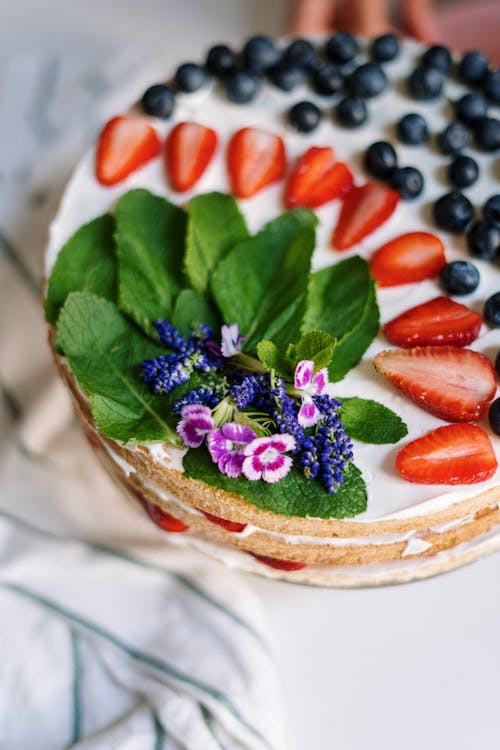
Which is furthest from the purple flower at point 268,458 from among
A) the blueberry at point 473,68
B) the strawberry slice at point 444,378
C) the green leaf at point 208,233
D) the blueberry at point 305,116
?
the blueberry at point 473,68

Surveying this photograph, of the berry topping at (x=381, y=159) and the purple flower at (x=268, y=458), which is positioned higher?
the berry topping at (x=381, y=159)

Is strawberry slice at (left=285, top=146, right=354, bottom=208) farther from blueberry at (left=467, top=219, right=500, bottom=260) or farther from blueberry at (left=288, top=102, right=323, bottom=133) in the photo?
blueberry at (left=467, top=219, right=500, bottom=260)

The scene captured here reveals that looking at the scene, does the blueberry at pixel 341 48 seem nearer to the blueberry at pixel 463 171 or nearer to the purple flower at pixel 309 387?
the blueberry at pixel 463 171

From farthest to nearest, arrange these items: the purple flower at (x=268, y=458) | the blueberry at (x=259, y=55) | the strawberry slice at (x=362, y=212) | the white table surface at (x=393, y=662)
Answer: the blueberry at (x=259, y=55)
the strawberry slice at (x=362, y=212)
the white table surface at (x=393, y=662)
the purple flower at (x=268, y=458)

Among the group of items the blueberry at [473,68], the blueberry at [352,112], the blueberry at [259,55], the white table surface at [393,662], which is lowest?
the white table surface at [393,662]

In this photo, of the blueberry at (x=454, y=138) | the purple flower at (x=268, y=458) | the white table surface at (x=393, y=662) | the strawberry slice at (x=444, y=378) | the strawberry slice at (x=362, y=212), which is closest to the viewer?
the purple flower at (x=268, y=458)

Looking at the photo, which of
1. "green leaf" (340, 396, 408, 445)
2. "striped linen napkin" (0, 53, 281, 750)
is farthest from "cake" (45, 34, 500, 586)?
"striped linen napkin" (0, 53, 281, 750)
